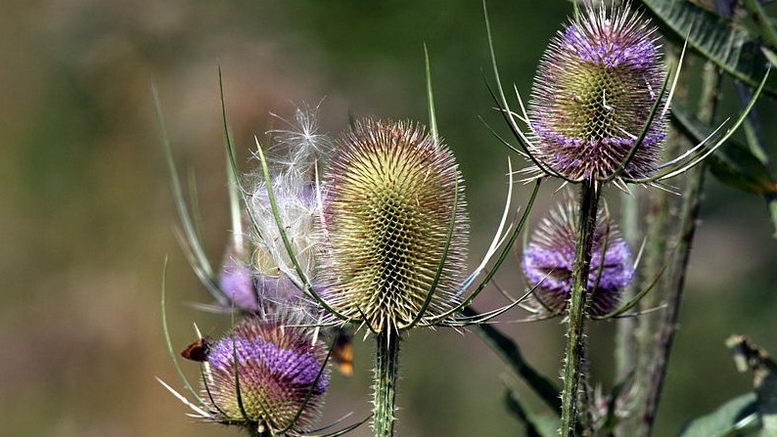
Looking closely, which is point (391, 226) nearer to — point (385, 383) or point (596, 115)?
point (385, 383)

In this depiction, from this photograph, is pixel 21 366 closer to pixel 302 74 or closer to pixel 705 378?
pixel 302 74

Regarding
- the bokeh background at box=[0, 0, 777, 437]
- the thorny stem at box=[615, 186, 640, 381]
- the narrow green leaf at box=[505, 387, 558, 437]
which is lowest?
the narrow green leaf at box=[505, 387, 558, 437]

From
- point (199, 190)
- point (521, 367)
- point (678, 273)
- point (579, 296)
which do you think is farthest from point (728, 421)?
point (199, 190)

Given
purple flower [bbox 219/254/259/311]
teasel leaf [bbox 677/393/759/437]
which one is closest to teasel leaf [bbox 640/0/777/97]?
teasel leaf [bbox 677/393/759/437]

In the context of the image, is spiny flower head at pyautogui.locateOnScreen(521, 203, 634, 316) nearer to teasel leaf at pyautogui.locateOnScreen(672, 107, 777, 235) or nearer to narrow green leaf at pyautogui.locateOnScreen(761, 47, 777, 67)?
teasel leaf at pyautogui.locateOnScreen(672, 107, 777, 235)

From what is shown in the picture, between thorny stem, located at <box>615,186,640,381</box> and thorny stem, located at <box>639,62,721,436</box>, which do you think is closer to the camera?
thorny stem, located at <box>639,62,721,436</box>
